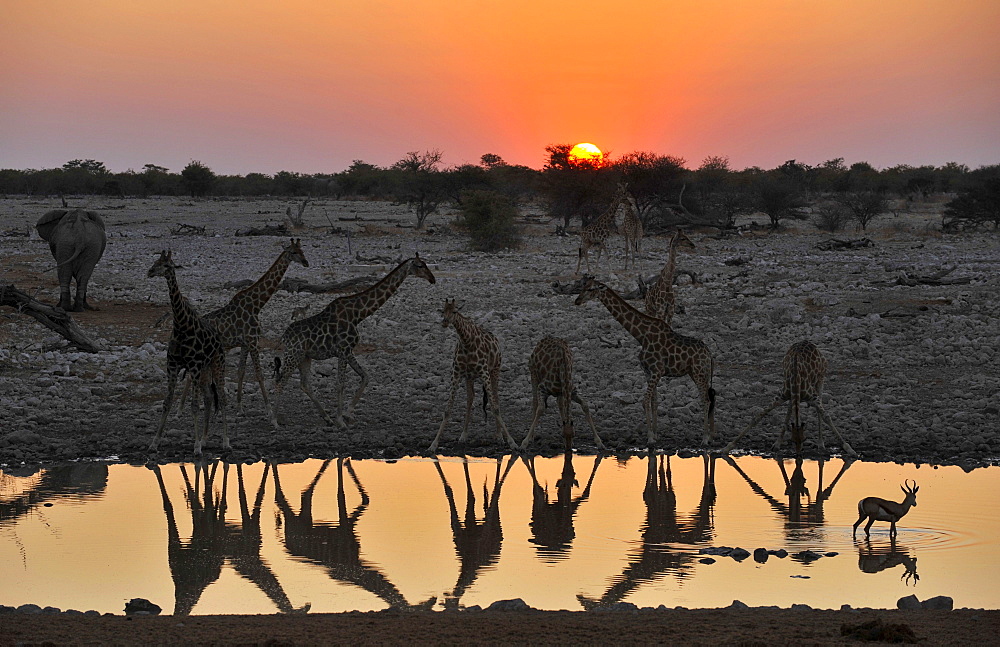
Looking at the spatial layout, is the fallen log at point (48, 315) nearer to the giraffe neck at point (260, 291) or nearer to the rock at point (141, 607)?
the giraffe neck at point (260, 291)

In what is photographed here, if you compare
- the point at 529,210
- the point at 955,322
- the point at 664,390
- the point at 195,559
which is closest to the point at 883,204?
the point at 529,210

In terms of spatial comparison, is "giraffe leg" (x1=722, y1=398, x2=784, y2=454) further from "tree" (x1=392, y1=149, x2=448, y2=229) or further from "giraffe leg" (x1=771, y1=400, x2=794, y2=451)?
"tree" (x1=392, y1=149, x2=448, y2=229)

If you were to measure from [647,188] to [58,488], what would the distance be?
36832 mm

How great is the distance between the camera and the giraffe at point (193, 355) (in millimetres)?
11961

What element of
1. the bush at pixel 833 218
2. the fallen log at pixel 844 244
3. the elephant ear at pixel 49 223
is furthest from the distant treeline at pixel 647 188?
the elephant ear at pixel 49 223

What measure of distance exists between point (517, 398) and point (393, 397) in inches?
61.8

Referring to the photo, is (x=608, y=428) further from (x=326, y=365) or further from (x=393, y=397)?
(x=326, y=365)

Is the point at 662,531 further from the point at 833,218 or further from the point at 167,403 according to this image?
the point at 833,218

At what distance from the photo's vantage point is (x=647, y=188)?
149ft

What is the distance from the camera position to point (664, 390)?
14883 mm

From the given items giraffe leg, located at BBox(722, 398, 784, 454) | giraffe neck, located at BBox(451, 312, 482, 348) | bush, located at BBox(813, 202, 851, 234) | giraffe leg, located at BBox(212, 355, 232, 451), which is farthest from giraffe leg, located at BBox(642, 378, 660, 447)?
bush, located at BBox(813, 202, 851, 234)

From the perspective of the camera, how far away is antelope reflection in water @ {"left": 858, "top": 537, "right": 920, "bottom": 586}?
8.20m

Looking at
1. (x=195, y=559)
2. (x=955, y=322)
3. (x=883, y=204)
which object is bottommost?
(x=195, y=559)

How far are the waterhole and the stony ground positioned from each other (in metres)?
0.83
